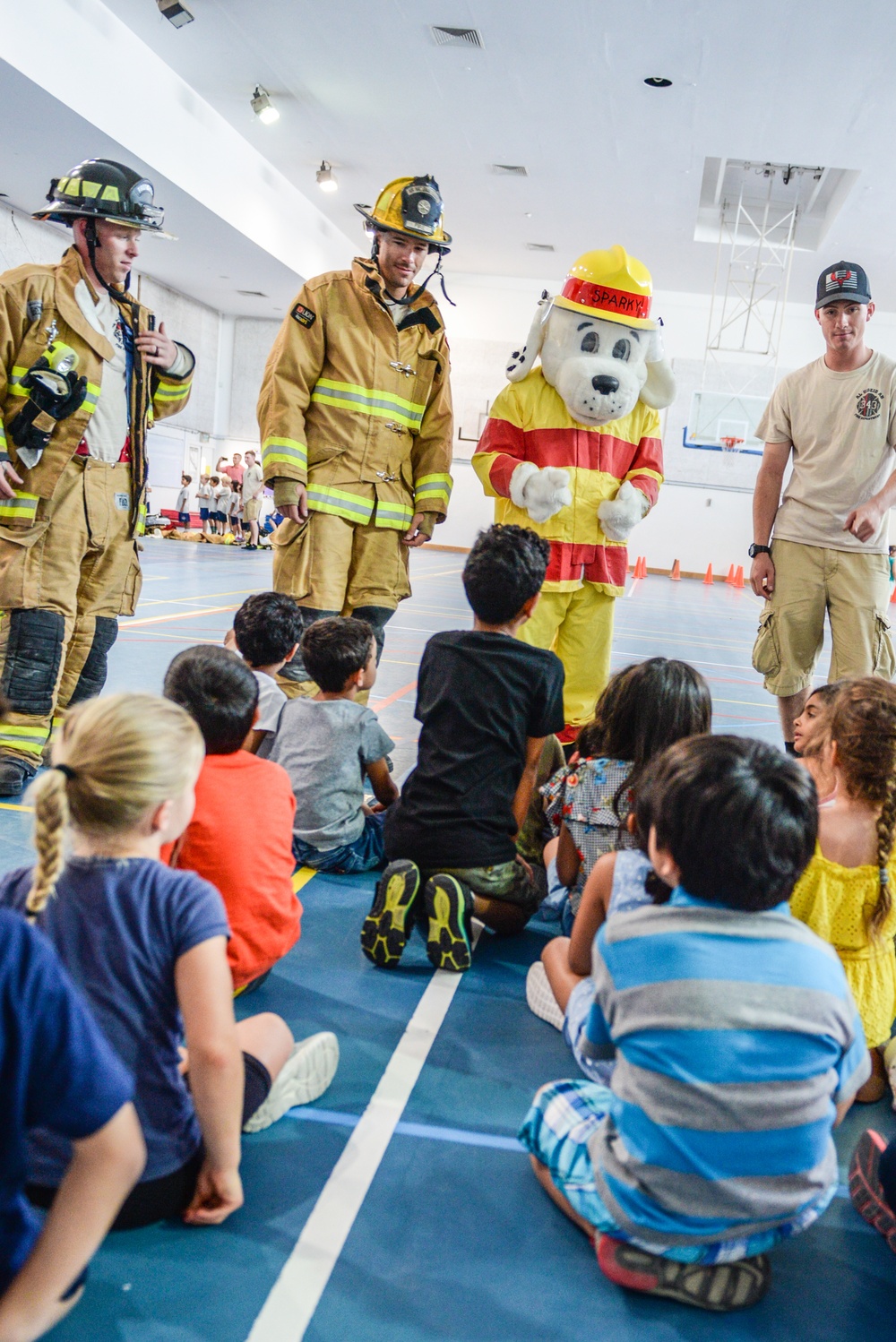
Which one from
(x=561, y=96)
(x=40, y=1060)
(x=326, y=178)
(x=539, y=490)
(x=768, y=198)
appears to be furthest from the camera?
(x=326, y=178)

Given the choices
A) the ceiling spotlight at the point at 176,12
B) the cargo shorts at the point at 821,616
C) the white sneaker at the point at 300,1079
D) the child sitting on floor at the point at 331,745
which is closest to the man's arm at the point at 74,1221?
the white sneaker at the point at 300,1079

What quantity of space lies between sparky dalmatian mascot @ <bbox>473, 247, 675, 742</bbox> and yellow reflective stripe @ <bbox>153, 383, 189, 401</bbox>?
4.12ft

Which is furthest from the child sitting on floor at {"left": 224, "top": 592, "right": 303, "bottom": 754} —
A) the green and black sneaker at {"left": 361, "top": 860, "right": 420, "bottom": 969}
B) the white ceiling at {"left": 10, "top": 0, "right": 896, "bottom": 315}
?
the white ceiling at {"left": 10, "top": 0, "right": 896, "bottom": 315}

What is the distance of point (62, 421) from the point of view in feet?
12.0

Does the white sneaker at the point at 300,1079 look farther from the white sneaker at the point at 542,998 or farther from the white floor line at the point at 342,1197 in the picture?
the white sneaker at the point at 542,998

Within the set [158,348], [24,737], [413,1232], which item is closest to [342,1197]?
[413,1232]

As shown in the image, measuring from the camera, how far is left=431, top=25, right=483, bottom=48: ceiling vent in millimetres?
10719

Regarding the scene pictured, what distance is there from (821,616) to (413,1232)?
313 centimetres

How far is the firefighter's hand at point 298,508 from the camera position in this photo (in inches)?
149

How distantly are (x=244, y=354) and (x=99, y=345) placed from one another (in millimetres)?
21701

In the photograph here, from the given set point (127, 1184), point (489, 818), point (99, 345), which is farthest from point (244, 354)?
point (127, 1184)

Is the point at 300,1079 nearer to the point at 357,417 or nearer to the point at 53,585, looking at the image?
the point at 53,585

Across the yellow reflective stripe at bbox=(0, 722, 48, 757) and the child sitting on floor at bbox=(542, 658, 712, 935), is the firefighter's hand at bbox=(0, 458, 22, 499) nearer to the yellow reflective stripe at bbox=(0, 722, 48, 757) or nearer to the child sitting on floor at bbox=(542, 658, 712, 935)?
the yellow reflective stripe at bbox=(0, 722, 48, 757)

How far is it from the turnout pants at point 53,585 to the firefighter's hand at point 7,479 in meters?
0.11
